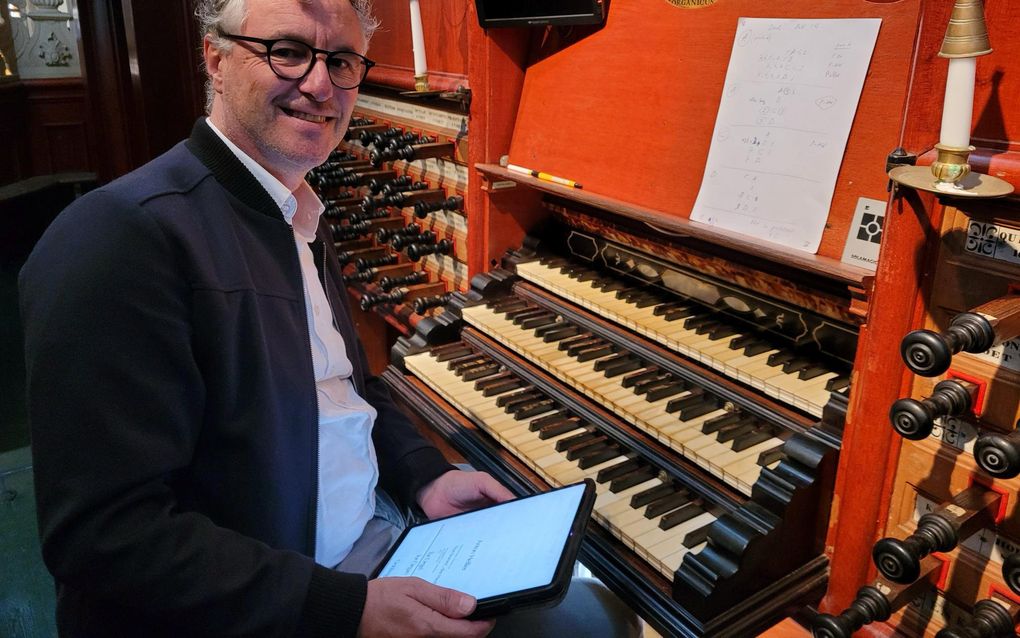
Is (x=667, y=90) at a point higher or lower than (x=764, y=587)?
higher

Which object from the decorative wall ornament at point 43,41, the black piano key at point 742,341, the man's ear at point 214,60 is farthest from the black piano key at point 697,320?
the decorative wall ornament at point 43,41

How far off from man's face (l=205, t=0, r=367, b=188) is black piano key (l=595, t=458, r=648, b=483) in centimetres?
91

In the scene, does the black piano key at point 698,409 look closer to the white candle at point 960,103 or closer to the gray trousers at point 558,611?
the gray trousers at point 558,611

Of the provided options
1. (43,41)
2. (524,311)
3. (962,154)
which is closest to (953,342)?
(962,154)

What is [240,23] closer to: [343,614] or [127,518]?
[127,518]

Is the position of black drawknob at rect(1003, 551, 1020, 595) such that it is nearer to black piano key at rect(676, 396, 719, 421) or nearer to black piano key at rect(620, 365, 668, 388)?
black piano key at rect(676, 396, 719, 421)

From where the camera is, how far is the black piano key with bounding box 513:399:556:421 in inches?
78.7

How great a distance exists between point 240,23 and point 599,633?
53.2 inches

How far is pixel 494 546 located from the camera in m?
1.36

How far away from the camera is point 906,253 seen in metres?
1.33

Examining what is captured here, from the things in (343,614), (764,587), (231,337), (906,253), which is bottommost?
(764,587)

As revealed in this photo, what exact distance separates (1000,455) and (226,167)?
1.30 m

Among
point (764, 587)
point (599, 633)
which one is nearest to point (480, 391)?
point (599, 633)

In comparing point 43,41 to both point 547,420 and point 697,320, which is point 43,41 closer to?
point 547,420
